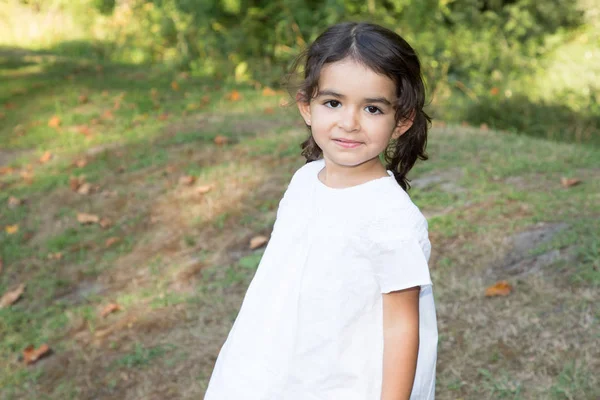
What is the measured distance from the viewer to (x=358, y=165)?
1847 mm

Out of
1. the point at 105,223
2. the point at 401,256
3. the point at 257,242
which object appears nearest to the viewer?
the point at 401,256

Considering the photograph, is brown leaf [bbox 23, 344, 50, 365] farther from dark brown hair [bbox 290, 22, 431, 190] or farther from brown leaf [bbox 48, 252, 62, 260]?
dark brown hair [bbox 290, 22, 431, 190]

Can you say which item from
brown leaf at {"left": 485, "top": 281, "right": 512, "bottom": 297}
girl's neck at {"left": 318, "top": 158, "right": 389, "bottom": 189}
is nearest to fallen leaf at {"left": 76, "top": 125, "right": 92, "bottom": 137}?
brown leaf at {"left": 485, "top": 281, "right": 512, "bottom": 297}

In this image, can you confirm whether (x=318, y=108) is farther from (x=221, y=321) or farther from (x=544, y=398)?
(x=221, y=321)

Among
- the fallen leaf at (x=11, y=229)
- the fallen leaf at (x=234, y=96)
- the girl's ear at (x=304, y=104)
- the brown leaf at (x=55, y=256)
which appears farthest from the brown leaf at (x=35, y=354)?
the fallen leaf at (x=234, y=96)

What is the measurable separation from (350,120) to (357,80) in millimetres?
97

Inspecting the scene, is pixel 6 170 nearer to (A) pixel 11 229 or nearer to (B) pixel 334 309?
(A) pixel 11 229

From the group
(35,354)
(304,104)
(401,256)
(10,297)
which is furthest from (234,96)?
(401,256)

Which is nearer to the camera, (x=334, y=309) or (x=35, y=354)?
(x=334, y=309)

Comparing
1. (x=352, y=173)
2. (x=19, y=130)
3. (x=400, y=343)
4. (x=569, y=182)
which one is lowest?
(x=19, y=130)

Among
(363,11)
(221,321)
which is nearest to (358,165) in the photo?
(221,321)

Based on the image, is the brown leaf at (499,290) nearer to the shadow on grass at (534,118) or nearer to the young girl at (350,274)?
the young girl at (350,274)

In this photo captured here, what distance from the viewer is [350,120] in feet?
5.82

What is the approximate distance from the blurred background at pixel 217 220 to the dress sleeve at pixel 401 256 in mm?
835
